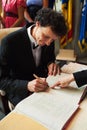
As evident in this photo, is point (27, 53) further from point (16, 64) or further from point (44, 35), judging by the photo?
point (44, 35)

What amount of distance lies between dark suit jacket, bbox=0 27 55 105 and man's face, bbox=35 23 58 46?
0.12 meters

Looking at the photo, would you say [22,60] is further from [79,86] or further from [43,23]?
[79,86]

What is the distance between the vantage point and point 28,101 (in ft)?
3.88

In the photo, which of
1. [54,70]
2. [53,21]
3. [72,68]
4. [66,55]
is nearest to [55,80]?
[54,70]

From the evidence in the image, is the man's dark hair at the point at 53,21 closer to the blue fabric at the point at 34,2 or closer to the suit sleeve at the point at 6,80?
the suit sleeve at the point at 6,80

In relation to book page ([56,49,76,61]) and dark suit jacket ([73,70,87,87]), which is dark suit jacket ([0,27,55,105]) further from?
book page ([56,49,76,61])

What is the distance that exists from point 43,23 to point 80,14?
144cm

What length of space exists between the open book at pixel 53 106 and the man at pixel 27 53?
96 mm

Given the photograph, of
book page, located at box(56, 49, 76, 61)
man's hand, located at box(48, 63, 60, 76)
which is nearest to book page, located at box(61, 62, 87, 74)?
man's hand, located at box(48, 63, 60, 76)

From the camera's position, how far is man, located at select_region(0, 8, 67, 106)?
1.35 metres

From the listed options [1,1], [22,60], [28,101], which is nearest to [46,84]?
[28,101]

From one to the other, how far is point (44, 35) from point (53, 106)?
0.49 m

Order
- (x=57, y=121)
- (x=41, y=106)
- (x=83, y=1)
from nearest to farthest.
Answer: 1. (x=57, y=121)
2. (x=41, y=106)
3. (x=83, y=1)

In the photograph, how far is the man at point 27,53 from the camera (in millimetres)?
1354
